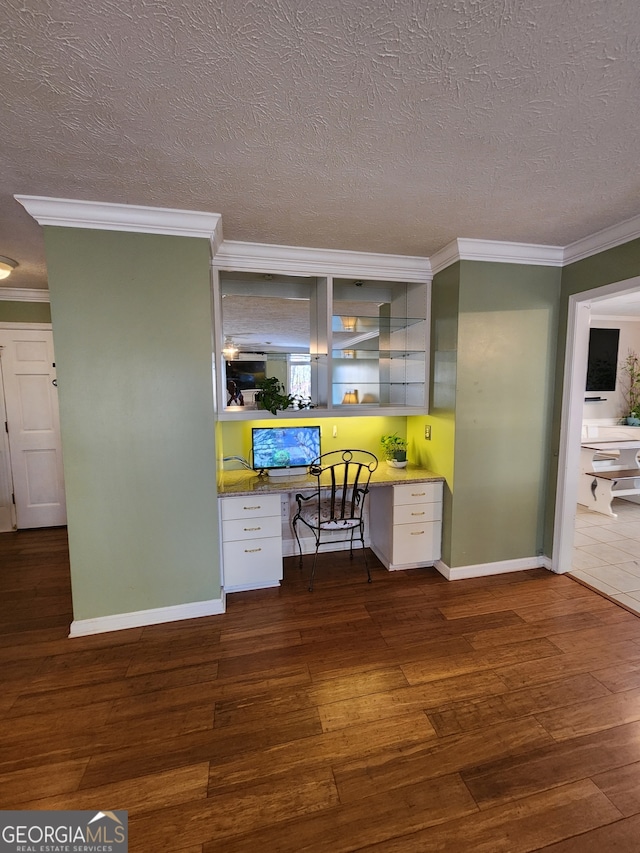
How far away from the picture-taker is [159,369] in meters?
2.28

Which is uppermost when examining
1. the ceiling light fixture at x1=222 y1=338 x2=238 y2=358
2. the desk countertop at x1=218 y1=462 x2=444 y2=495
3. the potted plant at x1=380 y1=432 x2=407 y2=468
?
the ceiling light fixture at x1=222 y1=338 x2=238 y2=358

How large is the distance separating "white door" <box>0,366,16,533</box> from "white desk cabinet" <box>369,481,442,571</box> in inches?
159

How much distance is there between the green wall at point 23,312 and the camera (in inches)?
151

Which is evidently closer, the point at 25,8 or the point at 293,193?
the point at 25,8

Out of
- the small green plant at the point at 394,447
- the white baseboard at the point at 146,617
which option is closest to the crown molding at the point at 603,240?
the small green plant at the point at 394,447

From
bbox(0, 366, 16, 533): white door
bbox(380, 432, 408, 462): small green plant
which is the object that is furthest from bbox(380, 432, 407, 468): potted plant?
bbox(0, 366, 16, 533): white door

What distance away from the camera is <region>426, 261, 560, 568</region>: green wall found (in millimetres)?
2742

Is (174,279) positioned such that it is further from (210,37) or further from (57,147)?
(210,37)

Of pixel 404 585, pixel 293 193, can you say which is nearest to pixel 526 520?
pixel 404 585

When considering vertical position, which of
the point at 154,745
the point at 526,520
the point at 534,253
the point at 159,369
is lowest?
the point at 154,745

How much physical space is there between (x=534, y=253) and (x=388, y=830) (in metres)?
3.36

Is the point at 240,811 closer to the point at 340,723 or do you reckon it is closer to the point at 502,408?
the point at 340,723

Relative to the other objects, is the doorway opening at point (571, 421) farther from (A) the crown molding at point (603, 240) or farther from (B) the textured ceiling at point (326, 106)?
(B) the textured ceiling at point (326, 106)

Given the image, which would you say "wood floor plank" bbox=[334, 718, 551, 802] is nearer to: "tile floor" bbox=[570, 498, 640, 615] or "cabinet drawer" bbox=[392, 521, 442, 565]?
"cabinet drawer" bbox=[392, 521, 442, 565]
